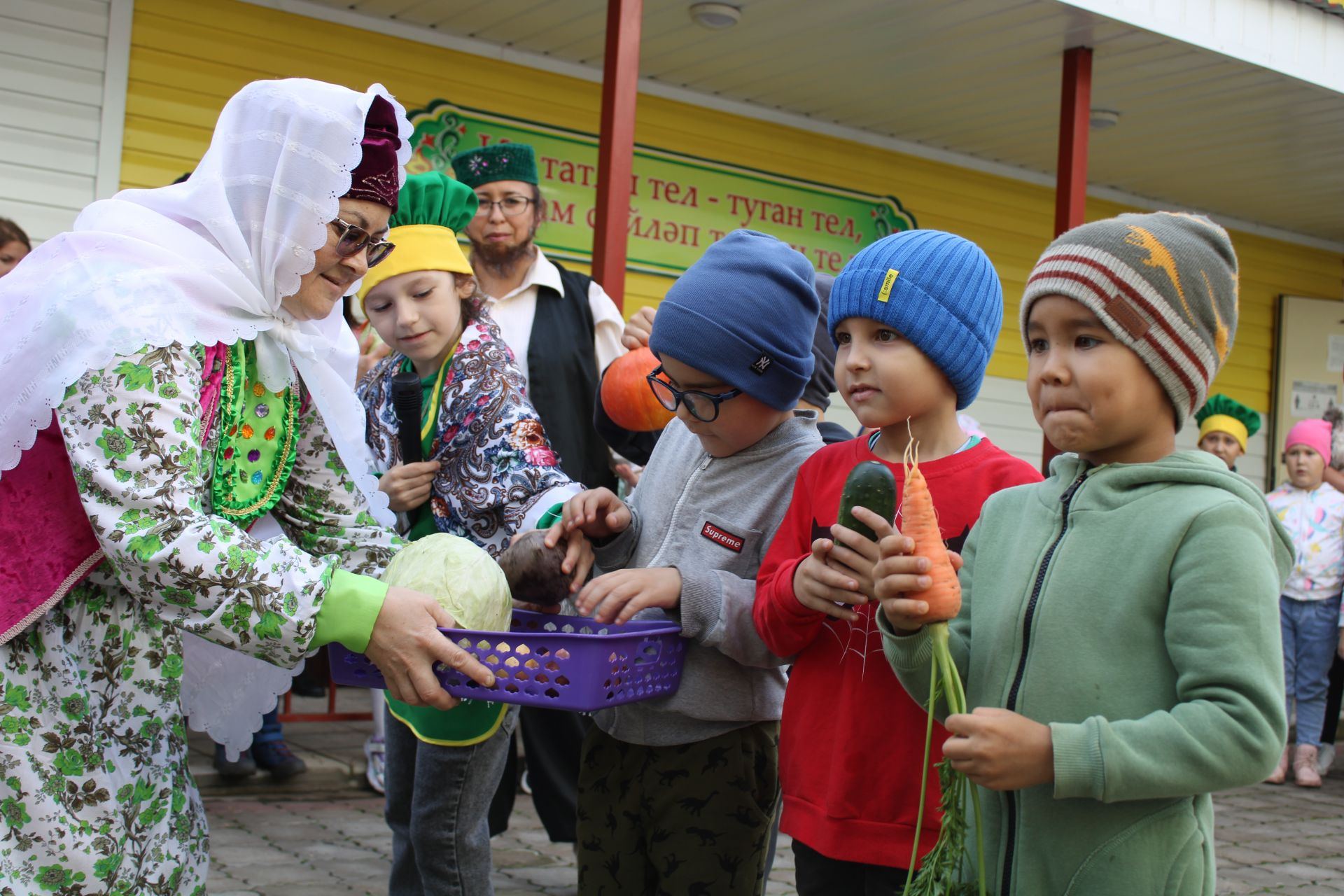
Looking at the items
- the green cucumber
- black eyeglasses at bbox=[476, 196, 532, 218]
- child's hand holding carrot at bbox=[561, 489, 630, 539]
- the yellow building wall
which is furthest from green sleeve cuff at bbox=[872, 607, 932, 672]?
the yellow building wall

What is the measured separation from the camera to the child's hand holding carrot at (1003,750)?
5.29 ft

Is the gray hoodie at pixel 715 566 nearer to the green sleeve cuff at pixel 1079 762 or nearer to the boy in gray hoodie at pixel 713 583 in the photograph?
the boy in gray hoodie at pixel 713 583

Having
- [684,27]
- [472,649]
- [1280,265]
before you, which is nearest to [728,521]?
[472,649]

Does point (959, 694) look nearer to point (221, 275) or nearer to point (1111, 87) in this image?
point (221, 275)

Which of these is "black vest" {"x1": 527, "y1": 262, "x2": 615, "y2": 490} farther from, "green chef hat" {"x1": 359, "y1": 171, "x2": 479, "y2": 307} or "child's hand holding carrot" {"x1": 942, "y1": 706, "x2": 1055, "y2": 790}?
"child's hand holding carrot" {"x1": 942, "y1": 706, "x2": 1055, "y2": 790}

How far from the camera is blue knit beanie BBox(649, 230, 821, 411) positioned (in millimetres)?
2461

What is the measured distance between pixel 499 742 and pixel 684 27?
19.1 ft

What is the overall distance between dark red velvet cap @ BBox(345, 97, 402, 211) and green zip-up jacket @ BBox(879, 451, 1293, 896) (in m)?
1.37

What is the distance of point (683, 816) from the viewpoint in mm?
2484

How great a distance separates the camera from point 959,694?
172cm

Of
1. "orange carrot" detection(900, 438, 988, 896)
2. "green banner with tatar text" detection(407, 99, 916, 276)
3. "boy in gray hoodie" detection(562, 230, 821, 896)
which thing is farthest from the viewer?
"green banner with tatar text" detection(407, 99, 916, 276)

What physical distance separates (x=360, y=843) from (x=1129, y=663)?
4125 mm

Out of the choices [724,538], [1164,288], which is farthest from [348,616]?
[1164,288]

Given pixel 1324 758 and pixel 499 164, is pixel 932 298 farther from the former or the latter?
pixel 1324 758
